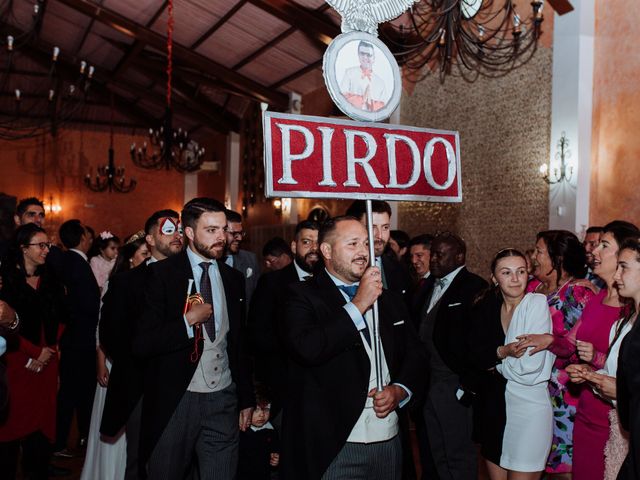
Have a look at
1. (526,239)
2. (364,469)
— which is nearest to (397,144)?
(364,469)

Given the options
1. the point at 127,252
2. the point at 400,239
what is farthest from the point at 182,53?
the point at 127,252

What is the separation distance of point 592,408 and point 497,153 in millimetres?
5746

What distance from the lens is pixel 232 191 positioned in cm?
1680

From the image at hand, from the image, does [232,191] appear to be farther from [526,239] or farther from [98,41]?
[526,239]

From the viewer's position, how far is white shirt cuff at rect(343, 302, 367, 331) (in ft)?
7.33

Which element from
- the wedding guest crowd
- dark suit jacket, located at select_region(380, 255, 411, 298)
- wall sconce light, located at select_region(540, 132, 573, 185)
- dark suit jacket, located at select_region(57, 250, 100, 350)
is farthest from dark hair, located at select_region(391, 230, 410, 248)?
dark suit jacket, located at select_region(57, 250, 100, 350)

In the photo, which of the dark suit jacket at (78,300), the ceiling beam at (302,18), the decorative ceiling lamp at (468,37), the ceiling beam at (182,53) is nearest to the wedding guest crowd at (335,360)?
the dark suit jacket at (78,300)

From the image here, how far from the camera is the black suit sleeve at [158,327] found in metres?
2.72

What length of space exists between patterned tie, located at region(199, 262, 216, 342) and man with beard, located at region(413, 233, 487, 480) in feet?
4.45

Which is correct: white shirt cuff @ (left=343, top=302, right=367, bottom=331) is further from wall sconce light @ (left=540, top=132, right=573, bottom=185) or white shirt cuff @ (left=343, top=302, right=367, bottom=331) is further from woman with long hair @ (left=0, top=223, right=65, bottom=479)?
wall sconce light @ (left=540, top=132, right=573, bottom=185)

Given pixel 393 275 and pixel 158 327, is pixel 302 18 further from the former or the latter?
pixel 158 327

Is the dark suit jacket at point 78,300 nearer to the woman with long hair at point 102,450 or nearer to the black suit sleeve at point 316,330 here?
the woman with long hair at point 102,450

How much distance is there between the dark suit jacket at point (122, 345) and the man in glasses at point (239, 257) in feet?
4.77

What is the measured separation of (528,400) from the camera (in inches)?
126
